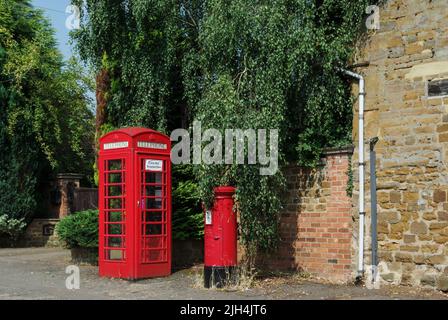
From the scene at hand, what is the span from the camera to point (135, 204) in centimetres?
1088

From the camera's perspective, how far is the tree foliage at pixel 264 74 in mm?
10289

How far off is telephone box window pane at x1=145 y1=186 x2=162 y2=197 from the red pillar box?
148 cm

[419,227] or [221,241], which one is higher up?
[419,227]

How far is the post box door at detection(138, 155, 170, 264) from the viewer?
1104 centimetres

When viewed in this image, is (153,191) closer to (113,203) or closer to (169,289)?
(113,203)

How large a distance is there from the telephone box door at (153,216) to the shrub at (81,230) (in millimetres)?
2508

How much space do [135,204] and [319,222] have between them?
3293 mm

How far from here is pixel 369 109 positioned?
10422mm

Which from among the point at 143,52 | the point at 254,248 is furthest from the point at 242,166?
the point at 143,52

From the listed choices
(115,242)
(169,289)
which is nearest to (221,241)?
(169,289)

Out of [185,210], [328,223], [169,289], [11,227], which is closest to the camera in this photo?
[169,289]

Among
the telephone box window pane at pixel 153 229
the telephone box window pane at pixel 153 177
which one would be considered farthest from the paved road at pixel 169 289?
the telephone box window pane at pixel 153 177

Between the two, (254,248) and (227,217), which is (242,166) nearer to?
(227,217)

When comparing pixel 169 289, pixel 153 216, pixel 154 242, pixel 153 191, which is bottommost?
pixel 169 289
